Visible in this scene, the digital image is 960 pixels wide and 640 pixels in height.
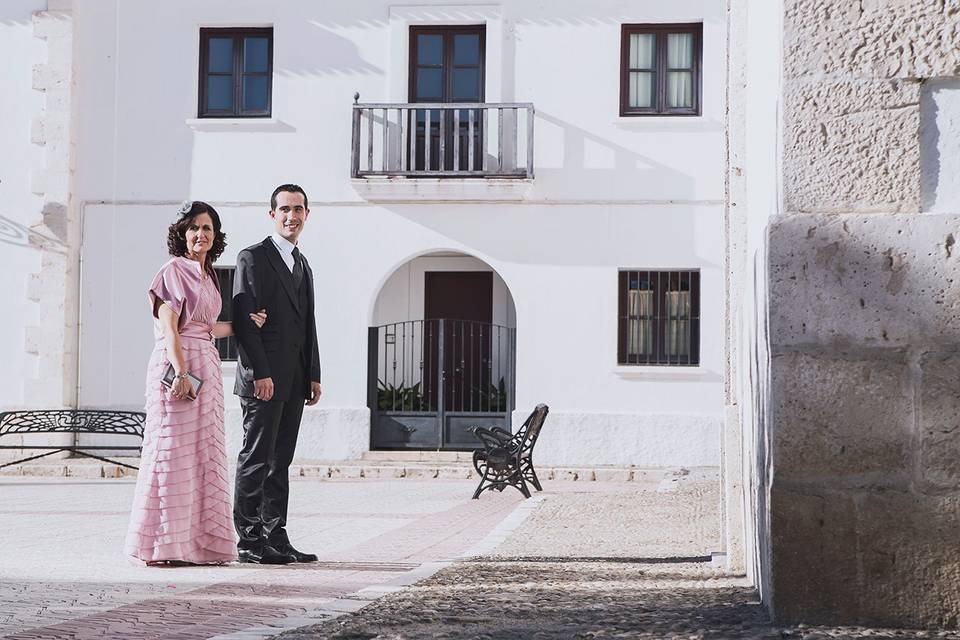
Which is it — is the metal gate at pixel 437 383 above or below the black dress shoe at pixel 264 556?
above

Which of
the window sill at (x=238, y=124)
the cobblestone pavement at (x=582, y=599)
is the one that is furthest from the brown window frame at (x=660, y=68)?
the cobblestone pavement at (x=582, y=599)

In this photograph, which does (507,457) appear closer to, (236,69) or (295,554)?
(295,554)

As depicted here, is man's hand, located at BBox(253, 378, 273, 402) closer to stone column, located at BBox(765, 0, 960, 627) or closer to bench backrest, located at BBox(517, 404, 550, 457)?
stone column, located at BBox(765, 0, 960, 627)

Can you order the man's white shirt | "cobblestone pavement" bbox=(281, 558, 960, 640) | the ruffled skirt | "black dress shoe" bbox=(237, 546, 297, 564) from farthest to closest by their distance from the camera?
the man's white shirt < "black dress shoe" bbox=(237, 546, 297, 564) < the ruffled skirt < "cobblestone pavement" bbox=(281, 558, 960, 640)

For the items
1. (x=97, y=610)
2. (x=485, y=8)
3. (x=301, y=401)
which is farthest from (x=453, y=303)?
(x=97, y=610)

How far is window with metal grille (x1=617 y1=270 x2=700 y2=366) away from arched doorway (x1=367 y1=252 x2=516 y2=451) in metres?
1.67

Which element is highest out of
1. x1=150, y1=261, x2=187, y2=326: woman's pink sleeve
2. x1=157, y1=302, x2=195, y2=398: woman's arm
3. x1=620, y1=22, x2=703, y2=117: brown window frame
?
x1=620, y1=22, x2=703, y2=117: brown window frame

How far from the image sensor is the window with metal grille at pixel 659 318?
1973cm

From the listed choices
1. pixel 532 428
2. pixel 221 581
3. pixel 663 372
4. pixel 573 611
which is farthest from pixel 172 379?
pixel 663 372

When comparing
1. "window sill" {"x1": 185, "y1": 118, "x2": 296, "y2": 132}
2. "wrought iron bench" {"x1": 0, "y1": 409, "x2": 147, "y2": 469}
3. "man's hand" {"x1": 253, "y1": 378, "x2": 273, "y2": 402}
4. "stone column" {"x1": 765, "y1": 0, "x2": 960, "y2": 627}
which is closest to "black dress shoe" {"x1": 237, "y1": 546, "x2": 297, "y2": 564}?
"man's hand" {"x1": 253, "y1": 378, "x2": 273, "y2": 402}

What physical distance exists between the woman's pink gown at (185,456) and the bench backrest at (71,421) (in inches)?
442

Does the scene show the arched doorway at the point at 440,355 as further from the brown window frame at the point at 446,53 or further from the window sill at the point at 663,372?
the brown window frame at the point at 446,53

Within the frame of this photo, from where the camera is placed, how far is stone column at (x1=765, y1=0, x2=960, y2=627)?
3924 mm

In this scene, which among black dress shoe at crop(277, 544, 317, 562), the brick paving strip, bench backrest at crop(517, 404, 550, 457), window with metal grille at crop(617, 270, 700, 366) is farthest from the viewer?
window with metal grille at crop(617, 270, 700, 366)
